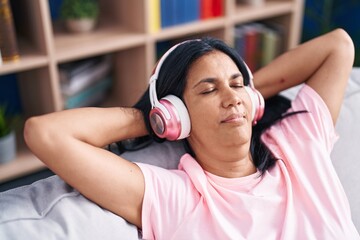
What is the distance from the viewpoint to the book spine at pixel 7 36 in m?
1.95

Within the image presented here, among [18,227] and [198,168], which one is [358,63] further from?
[18,227]

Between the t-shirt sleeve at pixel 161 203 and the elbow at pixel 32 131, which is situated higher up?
the elbow at pixel 32 131

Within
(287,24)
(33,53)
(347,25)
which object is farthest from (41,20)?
(347,25)

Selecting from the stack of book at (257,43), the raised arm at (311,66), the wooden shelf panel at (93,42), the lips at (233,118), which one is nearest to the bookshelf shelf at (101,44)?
the wooden shelf panel at (93,42)

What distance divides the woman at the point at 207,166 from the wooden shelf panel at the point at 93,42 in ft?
3.02

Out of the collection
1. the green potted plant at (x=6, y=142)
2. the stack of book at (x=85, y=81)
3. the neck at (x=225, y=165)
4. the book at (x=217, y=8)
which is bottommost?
the green potted plant at (x=6, y=142)

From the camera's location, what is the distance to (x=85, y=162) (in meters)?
1.08

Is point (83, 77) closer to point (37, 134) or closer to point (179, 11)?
point (179, 11)

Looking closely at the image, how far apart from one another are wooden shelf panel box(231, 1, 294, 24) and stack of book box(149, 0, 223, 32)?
0.39ft

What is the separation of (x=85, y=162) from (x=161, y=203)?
0.65ft

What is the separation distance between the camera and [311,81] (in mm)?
1439

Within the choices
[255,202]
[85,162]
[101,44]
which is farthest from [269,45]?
[85,162]

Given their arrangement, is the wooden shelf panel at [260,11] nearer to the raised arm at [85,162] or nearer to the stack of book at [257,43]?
the stack of book at [257,43]

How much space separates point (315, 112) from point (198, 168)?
37 centimetres
